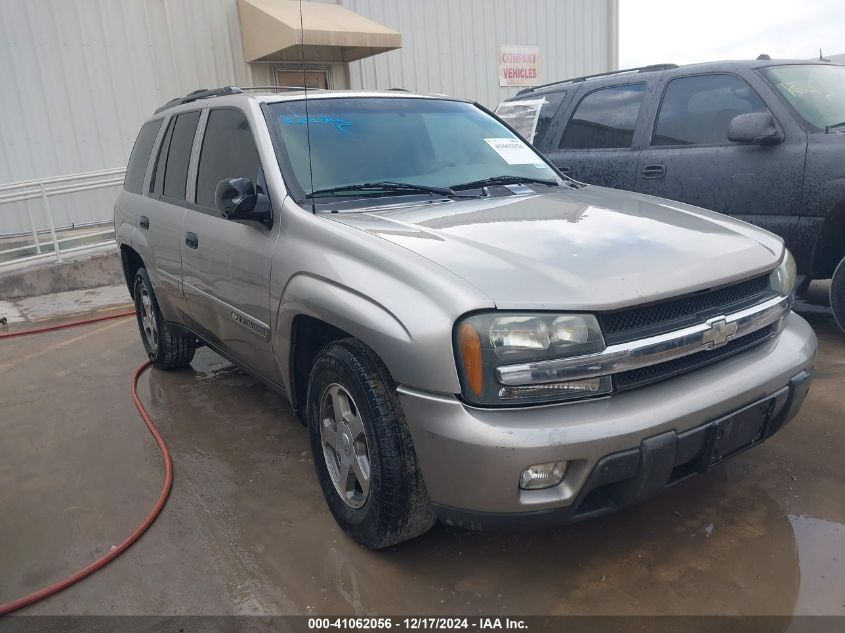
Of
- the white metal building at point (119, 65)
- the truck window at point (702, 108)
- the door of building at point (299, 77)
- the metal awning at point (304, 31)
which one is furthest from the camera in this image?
the door of building at point (299, 77)

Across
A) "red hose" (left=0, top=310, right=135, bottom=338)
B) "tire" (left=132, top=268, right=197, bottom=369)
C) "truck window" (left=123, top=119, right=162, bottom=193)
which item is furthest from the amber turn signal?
"red hose" (left=0, top=310, right=135, bottom=338)

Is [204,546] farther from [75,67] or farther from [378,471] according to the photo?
[75,67]

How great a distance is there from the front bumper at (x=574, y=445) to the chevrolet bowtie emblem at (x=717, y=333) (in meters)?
0.12

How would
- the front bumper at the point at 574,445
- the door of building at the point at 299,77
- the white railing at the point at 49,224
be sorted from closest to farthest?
the front bumper at the point at 574,445, the white railing at the point at 49,224, the door of building at the point at 299,77

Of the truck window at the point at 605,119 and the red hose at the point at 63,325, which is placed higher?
the truck window at the point at 605,119

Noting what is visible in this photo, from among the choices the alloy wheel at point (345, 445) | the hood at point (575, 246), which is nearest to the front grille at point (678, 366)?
the hood at point (575, 246)

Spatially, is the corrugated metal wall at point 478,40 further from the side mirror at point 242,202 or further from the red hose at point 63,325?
the side mirror at point 242,202

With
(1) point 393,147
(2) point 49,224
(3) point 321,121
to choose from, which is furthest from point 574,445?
(2) point 49,224

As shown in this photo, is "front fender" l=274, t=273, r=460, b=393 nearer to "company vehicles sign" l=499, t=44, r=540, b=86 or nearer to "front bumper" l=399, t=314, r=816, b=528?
"front bumper" l=399, t=314, r=816, b=528

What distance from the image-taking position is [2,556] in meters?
2.88

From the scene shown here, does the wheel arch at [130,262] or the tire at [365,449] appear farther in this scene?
the wheel arch at [130,262]

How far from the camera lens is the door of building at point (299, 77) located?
11484mm

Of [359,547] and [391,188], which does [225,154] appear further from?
[359,547]

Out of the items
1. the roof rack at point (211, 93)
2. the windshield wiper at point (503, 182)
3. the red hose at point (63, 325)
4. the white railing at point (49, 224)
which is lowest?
the red hose at point (63, 325)
